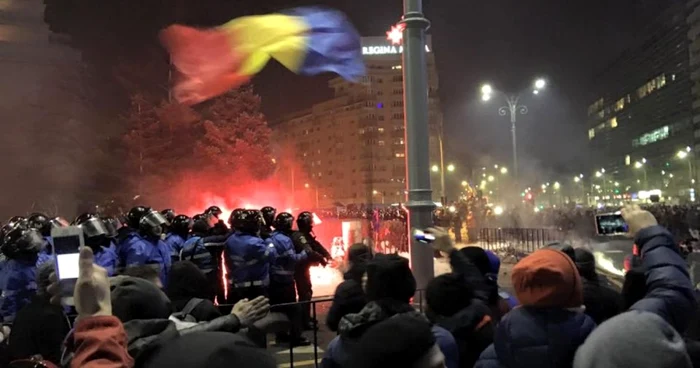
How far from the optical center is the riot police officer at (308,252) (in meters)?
9.17

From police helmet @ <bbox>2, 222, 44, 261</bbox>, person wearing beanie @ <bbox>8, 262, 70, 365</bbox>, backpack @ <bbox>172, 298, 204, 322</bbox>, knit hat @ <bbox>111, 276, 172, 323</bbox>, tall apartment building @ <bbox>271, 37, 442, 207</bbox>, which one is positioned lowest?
person wearing beanie @ <bbox>8, 262, 70, 365</bbox>

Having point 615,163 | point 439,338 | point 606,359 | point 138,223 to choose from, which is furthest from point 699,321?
point 615,163

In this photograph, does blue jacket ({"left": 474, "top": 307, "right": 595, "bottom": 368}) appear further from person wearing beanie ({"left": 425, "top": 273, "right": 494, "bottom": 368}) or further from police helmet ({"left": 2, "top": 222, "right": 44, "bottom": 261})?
police helmet ({"left": 2, "top": 222, "right": 44, "bottom": 261})

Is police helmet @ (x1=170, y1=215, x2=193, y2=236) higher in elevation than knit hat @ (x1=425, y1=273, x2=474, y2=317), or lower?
higher

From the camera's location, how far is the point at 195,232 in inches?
352

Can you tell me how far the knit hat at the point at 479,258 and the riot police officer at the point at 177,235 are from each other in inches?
224

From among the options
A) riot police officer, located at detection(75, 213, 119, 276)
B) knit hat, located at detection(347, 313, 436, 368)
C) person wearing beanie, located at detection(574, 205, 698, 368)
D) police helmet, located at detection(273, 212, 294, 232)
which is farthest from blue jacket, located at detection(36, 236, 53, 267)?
person wearing beanie, located at detection(574, 205, 698, 368)

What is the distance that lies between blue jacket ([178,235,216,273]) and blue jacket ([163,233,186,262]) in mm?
388

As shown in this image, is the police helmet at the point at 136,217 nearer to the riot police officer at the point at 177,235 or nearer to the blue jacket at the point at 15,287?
the riot police officer at the point at 177,235

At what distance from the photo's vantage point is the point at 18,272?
229 inches

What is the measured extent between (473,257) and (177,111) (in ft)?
92.0

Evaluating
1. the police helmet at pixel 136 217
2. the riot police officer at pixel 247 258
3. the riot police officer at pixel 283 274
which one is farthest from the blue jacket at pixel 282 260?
the police helmet at pixel 136 217

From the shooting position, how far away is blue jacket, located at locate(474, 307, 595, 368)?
2373 millimetres

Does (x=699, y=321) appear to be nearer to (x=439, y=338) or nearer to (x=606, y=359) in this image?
(x=439, y=338)
